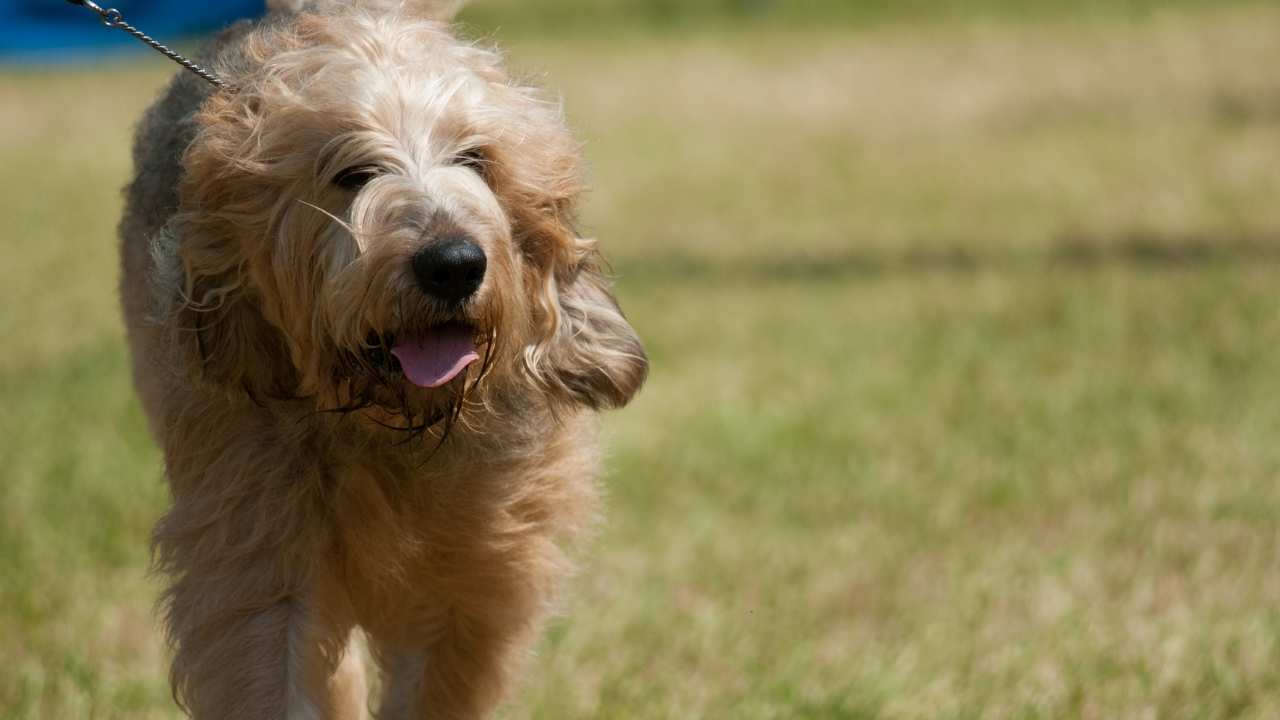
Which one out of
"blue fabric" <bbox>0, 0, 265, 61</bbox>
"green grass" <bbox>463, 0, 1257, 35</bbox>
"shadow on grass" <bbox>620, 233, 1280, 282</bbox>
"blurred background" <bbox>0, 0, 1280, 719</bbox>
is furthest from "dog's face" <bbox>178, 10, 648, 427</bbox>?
"green grass" <bbox>463, 0, 1257, 35</bbox>

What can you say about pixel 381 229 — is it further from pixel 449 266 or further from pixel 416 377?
pixel 416 377

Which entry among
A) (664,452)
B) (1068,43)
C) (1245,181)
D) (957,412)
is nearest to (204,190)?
(664,452)

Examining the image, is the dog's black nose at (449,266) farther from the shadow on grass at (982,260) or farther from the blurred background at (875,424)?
the shadow on grass at (982,260)

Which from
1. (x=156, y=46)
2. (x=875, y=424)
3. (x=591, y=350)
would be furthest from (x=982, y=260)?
(x=156, y=46)

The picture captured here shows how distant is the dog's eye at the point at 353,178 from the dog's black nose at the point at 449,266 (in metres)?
0.27

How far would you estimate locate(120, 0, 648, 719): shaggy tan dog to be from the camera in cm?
340

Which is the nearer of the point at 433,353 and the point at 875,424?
the point at 433,353

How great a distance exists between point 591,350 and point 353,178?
2.08ft

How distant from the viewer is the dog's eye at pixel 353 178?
3.46m

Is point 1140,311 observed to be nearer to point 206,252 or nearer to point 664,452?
point 664,452

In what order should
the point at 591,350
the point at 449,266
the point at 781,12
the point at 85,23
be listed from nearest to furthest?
1. the point at 449,266
2. the point at 591,350
3. the point at 85,23
4. the point at 781,12

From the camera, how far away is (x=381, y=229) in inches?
132

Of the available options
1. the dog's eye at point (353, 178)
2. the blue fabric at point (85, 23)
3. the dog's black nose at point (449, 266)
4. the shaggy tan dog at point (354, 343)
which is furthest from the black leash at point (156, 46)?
the blue fabric at point (85, 23)

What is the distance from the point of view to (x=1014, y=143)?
13.8 m
